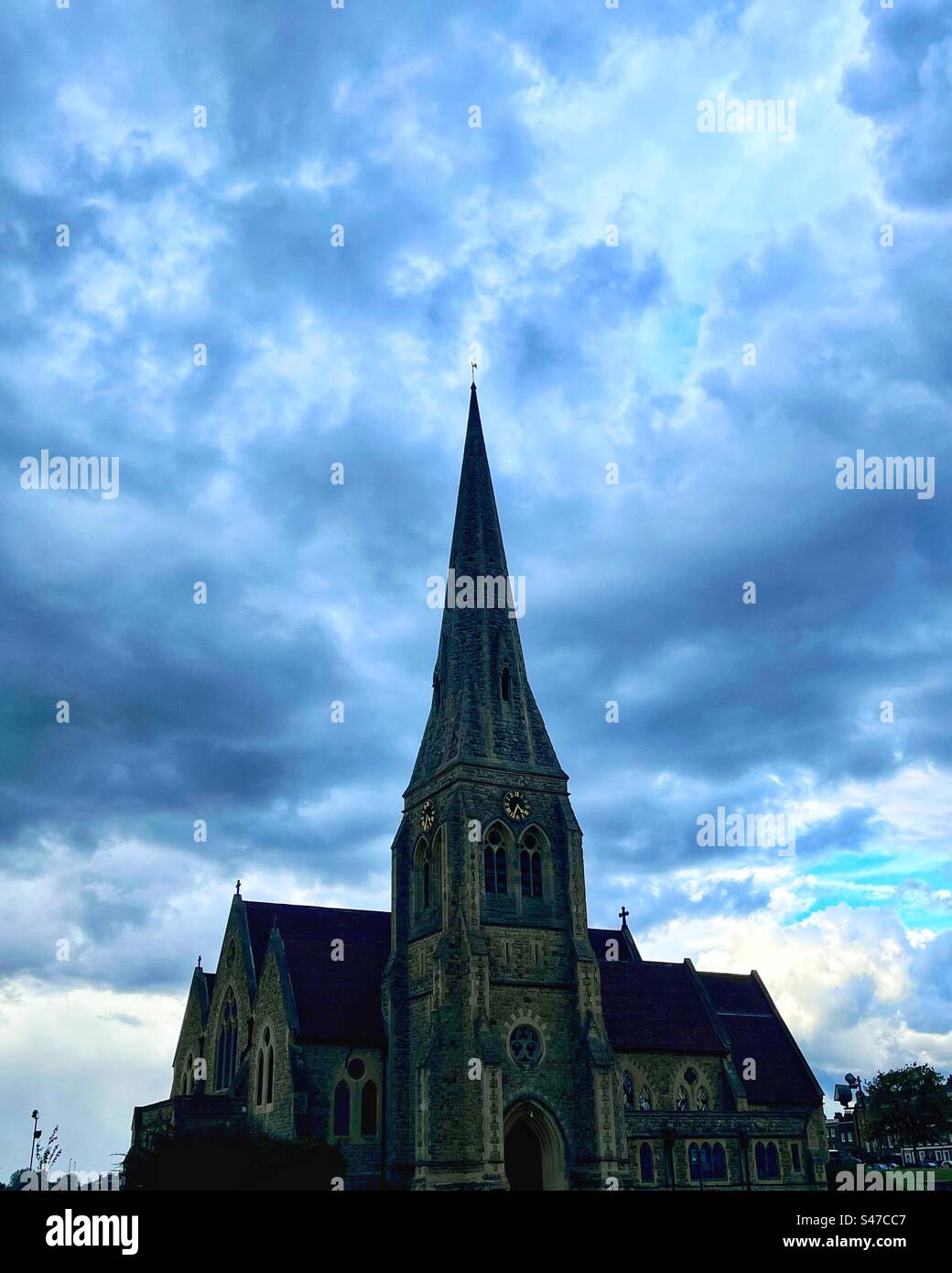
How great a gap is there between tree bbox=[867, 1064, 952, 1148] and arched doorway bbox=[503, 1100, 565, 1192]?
5908 centimetres

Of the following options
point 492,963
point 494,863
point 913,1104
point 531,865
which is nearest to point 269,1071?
point 492,963

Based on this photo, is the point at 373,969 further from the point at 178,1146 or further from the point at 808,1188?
the point at 808,1188

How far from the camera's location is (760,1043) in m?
57.1

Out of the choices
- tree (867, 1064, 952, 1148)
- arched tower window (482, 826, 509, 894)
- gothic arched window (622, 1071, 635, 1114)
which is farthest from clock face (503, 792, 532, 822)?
tree (867, 1064, 952, 1148)

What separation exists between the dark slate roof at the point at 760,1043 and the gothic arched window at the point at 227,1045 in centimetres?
2409

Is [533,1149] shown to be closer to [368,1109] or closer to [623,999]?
[368,1109]

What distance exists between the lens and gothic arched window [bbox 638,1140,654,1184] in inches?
1864

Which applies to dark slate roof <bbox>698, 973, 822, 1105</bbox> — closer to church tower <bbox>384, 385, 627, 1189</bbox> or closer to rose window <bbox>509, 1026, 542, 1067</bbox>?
church tower <bbox>384, 385, 627, 1189</bbox>

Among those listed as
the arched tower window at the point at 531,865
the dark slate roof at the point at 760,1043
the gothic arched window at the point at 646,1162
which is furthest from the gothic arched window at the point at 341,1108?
the dark slate roof at the point at 760,1043

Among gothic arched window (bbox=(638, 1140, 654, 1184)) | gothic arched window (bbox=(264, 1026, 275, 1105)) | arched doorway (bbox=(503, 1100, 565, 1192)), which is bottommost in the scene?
gothic arched window (bbox=(638, 1140, 654, 1184))

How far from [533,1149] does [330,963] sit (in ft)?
40.3

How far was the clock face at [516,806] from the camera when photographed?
48.1 m
